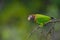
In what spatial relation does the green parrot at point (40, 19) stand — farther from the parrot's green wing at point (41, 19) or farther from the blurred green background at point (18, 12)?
the blurred green background at point (18, 12)

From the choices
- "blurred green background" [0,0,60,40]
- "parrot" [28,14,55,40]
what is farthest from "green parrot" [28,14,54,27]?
"blurred green background" [0,0,60,40]

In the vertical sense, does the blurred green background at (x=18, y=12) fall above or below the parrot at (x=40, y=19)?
below

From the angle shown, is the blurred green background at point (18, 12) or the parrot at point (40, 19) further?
the blurred green background at point (18, 12)

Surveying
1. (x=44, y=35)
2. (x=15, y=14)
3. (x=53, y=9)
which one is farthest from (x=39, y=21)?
(x=15, y=14)

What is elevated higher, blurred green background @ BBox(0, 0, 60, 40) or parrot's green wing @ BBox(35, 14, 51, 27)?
parrot's green wing @ BBox(35, 14, 51, 27)

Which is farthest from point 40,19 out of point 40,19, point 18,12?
point 18,12

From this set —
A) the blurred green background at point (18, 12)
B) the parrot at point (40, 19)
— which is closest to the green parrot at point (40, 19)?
the parrot at point (40, 19)

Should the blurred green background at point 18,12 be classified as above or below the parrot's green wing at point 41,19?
below

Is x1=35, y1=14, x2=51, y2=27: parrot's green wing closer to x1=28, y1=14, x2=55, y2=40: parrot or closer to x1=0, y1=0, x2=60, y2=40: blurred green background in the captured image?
x1=28, y1=14, x2=55, y2=40: parrot

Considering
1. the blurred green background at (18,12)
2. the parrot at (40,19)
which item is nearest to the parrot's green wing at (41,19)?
the parrot at (40,19)
